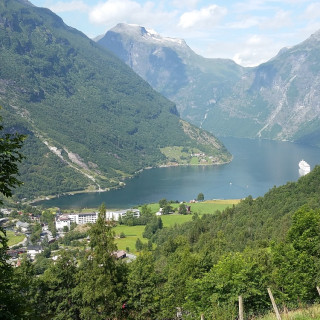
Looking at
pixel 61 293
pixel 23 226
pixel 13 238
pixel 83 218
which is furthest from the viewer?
pixel 83 218

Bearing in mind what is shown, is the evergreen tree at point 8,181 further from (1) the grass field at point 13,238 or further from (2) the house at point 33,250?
(1) the grass field at point 13,238

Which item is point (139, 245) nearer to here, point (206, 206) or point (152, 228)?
point (152, 228)

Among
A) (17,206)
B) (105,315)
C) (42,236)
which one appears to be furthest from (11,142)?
(17,206)

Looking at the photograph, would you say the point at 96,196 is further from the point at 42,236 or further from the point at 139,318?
the point at 139,318

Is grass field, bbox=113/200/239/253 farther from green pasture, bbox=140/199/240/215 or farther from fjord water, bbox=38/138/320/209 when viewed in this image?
fjord water, bbox=38/138/320/209

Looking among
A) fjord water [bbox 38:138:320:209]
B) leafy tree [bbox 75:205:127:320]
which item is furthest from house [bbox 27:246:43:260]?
leafy tree [bbox 75:205:127:320]

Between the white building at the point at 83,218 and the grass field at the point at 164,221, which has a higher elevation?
the white building at the point at 83,218

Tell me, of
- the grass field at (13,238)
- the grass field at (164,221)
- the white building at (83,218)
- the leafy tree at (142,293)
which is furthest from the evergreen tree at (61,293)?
the white building at (83,218)

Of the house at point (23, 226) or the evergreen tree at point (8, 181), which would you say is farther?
the house at point (23, 226)

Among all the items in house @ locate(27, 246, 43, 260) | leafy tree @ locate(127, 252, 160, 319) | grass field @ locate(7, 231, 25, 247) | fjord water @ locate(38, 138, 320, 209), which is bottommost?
leafy tree @ locate(127, 252, 160, 319)

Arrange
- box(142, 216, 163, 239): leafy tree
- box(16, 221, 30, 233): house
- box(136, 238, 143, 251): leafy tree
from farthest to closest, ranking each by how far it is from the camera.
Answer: box(16, 221, 30, 233): house → box(142, 216, 163, 239): leafy tree → box(136, 238, 143, 251): leafy tree

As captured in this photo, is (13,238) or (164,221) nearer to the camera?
(13,238)

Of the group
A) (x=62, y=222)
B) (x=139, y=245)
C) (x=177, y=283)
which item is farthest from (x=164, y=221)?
(x=177, y=283)
